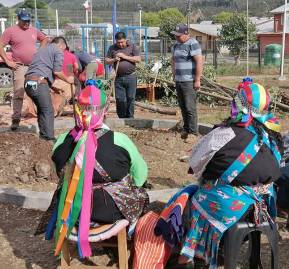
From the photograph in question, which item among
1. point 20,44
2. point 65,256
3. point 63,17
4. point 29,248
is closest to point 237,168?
point 65,256

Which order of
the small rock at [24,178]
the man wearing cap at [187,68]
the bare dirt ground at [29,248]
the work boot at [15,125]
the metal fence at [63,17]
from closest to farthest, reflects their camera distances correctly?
1. the bare dirt ground at [29,248]
2. the small rock at [24,178]
3. the man wearing cap at [187,68]
4. the work boot at [15,125]
5. the metal fence at [63,17]

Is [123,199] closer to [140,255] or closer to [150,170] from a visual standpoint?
[140,255]

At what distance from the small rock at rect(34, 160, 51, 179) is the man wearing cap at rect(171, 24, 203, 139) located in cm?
243

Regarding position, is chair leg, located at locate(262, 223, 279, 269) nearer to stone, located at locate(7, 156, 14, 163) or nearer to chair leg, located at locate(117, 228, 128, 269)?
chair leg, located at locate(117, 228, 128, 269)

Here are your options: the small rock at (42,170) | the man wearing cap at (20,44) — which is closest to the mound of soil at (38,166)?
the small rock at (42,170)

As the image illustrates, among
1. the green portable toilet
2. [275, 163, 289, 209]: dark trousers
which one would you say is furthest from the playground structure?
[275, 163, 289, 209]: dark trousers

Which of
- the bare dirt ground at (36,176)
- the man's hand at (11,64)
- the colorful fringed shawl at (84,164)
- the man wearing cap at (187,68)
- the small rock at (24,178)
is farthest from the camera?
the man's hand at (11,64)

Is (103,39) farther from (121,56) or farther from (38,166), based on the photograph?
(38,166)

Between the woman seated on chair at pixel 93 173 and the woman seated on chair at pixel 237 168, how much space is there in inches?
18.5

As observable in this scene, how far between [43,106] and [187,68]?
1996mm

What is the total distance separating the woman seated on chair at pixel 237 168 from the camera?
3.19 metres

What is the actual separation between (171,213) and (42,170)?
2647 millimetres

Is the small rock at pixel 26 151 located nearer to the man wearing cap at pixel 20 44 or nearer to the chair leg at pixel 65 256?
the man wearing cap at pixel 20 44

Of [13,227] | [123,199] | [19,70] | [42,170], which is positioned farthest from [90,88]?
[19,70]
